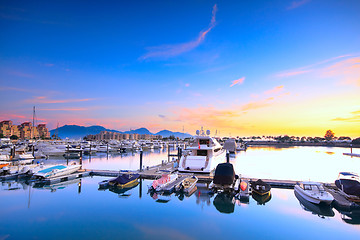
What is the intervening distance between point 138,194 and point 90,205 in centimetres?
418

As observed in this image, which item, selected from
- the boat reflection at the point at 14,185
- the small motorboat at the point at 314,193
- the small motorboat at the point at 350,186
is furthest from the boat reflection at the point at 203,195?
the boat reflection at the point at 14,185

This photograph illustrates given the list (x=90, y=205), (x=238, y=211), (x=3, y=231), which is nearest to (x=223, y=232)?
(x=238, y=211)

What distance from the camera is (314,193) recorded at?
16.2m

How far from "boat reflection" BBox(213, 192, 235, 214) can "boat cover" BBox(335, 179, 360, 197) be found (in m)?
8.50

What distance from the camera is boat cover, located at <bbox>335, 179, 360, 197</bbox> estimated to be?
1645cm

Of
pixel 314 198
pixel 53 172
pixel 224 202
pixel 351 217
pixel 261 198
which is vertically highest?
pixel 53 172

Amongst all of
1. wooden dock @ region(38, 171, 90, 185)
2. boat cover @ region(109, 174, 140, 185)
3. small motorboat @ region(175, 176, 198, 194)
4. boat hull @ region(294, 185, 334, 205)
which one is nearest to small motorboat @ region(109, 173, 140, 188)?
boat cover @ region(109, 174, 140, 185)

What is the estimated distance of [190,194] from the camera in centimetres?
1878

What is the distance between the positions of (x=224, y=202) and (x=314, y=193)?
259 inches

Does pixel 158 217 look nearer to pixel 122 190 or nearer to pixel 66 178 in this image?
pixel 122 190

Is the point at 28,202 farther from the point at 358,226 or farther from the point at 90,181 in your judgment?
the point at 358,226

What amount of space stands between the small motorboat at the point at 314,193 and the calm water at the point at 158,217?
0.75m

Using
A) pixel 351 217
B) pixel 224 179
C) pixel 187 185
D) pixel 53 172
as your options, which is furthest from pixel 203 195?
pixel 53 172

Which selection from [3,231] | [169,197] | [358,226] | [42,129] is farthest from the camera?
[42,129]
